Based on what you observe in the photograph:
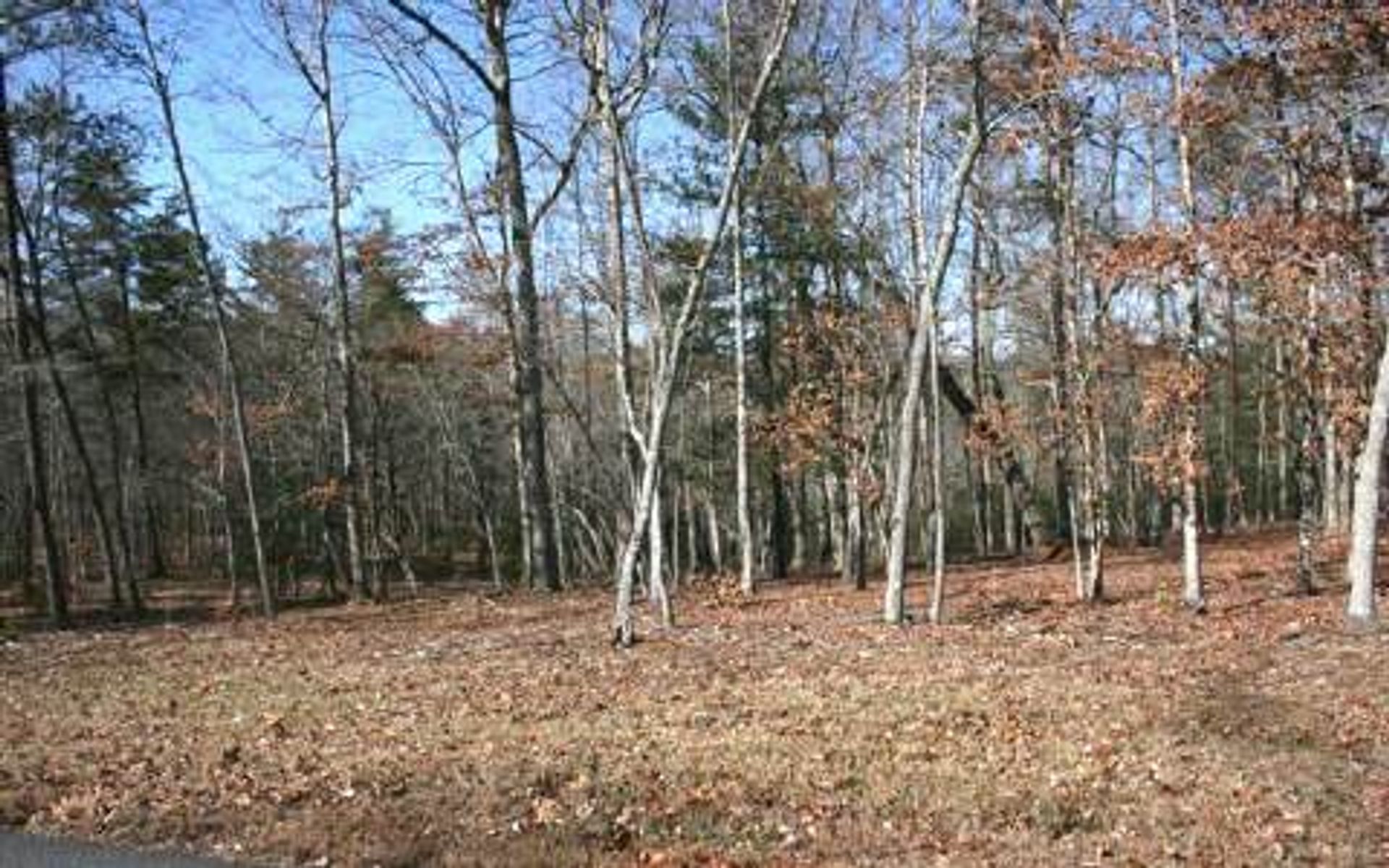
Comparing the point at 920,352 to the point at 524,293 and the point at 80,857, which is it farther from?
the point at 80,857

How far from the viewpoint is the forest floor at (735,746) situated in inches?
267

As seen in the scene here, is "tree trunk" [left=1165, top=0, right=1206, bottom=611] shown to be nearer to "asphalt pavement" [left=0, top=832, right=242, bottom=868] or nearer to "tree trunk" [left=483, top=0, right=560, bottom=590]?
"tree trunk" [left=483, top=0, right=560, bottom=590]

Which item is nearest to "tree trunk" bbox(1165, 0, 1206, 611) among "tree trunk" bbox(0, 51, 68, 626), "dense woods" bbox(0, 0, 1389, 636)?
"dense woods" bbox(0, 0, 1389, 636)

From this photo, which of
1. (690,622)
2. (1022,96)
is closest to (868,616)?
(690,622)

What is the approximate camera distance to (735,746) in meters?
8.98

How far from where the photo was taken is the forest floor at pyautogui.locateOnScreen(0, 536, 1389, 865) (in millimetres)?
6793

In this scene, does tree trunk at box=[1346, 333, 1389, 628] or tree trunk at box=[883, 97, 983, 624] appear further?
tree trunk at box=[883, 97, 983, 624]

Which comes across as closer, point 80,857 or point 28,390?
point 80,857

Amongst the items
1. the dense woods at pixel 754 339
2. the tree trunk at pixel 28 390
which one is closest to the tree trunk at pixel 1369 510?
the dense woods at pixel 754 339

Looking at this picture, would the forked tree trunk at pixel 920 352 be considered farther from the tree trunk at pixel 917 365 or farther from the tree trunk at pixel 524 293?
the tree trunk at pixel 524 293

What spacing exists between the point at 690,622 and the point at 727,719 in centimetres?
819

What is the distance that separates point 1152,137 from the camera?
69.4 feet

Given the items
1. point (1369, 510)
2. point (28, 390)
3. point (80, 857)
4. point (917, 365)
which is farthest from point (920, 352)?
point (28, 390)

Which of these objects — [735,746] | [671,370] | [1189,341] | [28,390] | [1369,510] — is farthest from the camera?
[28,390]
